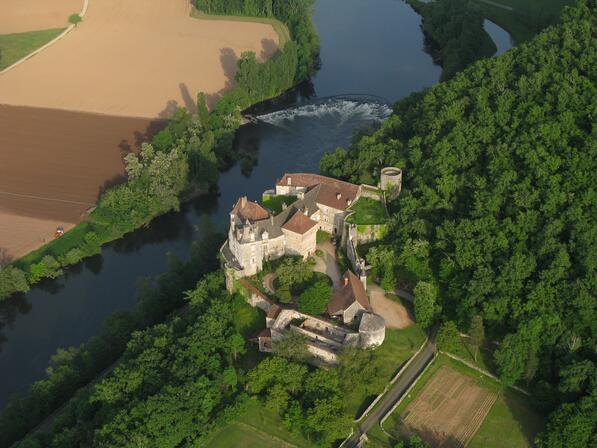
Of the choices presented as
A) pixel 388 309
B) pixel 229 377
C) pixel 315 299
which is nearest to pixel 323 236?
pixel 388 309

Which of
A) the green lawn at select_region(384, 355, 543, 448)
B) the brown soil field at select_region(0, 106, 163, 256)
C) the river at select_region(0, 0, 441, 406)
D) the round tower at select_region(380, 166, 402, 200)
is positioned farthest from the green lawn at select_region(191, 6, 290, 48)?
the green lawn at select_region(384, 355, 543, 448)

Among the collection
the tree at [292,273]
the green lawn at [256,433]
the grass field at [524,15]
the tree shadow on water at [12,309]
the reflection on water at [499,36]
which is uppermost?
the grass field at [524,15]

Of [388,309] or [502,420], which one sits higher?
[388,309]

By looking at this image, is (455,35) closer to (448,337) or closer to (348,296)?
(348,296)

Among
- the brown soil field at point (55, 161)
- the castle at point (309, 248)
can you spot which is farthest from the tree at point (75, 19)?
the castle at point (309, 248)

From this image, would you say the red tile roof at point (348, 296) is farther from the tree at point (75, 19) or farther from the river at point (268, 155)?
the tree at point (75, 19)

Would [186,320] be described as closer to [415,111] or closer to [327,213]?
[327,213]
